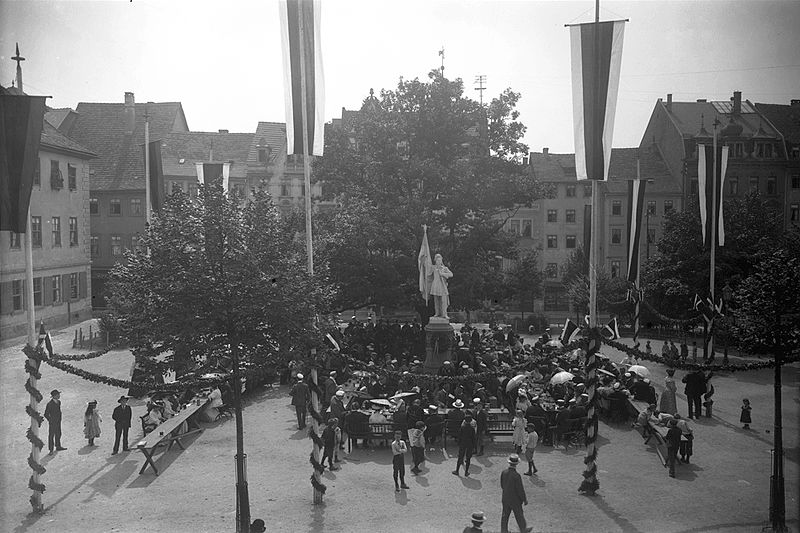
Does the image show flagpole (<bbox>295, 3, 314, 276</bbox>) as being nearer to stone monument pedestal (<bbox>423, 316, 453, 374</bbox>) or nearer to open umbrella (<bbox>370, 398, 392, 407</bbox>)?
open umbrella (<bbox>370, 398, 392, 407</bbox>)

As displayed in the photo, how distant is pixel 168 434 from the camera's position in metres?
18.8

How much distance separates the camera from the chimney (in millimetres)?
62500

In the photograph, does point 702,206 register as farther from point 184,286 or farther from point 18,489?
point 18,489

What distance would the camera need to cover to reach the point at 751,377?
31203 millimetres

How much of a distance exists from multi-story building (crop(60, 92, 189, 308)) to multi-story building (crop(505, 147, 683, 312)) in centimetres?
3099

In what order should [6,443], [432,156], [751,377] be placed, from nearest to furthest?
[6,443] → [751,377] → [432,156]

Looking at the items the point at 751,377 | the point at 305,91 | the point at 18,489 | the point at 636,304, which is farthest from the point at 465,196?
the point at 18,489

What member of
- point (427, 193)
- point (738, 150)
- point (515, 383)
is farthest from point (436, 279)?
point (738, 150)

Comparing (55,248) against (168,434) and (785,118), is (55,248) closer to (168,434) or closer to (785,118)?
(168,434)

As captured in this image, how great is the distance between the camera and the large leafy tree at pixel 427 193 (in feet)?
107

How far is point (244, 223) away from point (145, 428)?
26.9 feet

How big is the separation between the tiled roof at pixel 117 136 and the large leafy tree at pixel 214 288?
47150mm

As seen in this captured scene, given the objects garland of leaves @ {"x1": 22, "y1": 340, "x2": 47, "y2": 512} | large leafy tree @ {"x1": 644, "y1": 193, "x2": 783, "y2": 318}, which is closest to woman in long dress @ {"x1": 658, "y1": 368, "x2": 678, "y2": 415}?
large leafy tree @ {"x1": 644, "y1": 193, "x2": 783, "y2": 318}

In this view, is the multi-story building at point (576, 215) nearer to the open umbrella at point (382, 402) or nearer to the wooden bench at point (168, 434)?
the open umbrella at point (382, 402)
